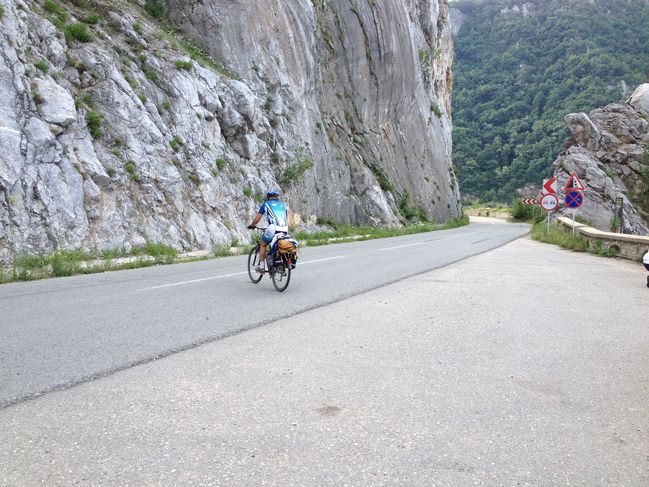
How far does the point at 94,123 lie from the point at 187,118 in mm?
4740

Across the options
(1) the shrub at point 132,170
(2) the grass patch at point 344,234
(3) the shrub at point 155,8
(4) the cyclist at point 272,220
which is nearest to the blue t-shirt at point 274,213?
(4) the cyclist at point 272,220

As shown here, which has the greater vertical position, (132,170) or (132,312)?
(132,170)

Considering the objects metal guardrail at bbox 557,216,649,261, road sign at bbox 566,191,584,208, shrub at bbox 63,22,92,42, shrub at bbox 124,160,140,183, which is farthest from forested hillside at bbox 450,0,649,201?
shrub at bbox 124,160,140,183

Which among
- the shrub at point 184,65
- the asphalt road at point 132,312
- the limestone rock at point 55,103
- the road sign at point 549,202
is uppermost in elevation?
the shrub at point 184,65

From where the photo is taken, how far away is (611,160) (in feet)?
178

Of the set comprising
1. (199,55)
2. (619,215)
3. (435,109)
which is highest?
(435,109)

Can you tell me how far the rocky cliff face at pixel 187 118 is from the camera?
15.2 metres

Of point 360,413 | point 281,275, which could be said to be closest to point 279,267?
point 281,275

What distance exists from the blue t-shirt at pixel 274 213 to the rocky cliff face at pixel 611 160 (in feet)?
148

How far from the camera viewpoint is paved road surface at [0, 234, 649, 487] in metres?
2.96

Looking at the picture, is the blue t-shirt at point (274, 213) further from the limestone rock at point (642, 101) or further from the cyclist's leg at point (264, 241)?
the limestone rock at point (642, 101)

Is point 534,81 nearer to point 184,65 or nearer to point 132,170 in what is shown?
point 184,65

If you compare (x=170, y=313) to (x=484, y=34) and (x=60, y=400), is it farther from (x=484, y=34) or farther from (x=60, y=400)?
(x=484, y=34)

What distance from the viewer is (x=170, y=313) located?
22.9 ft
